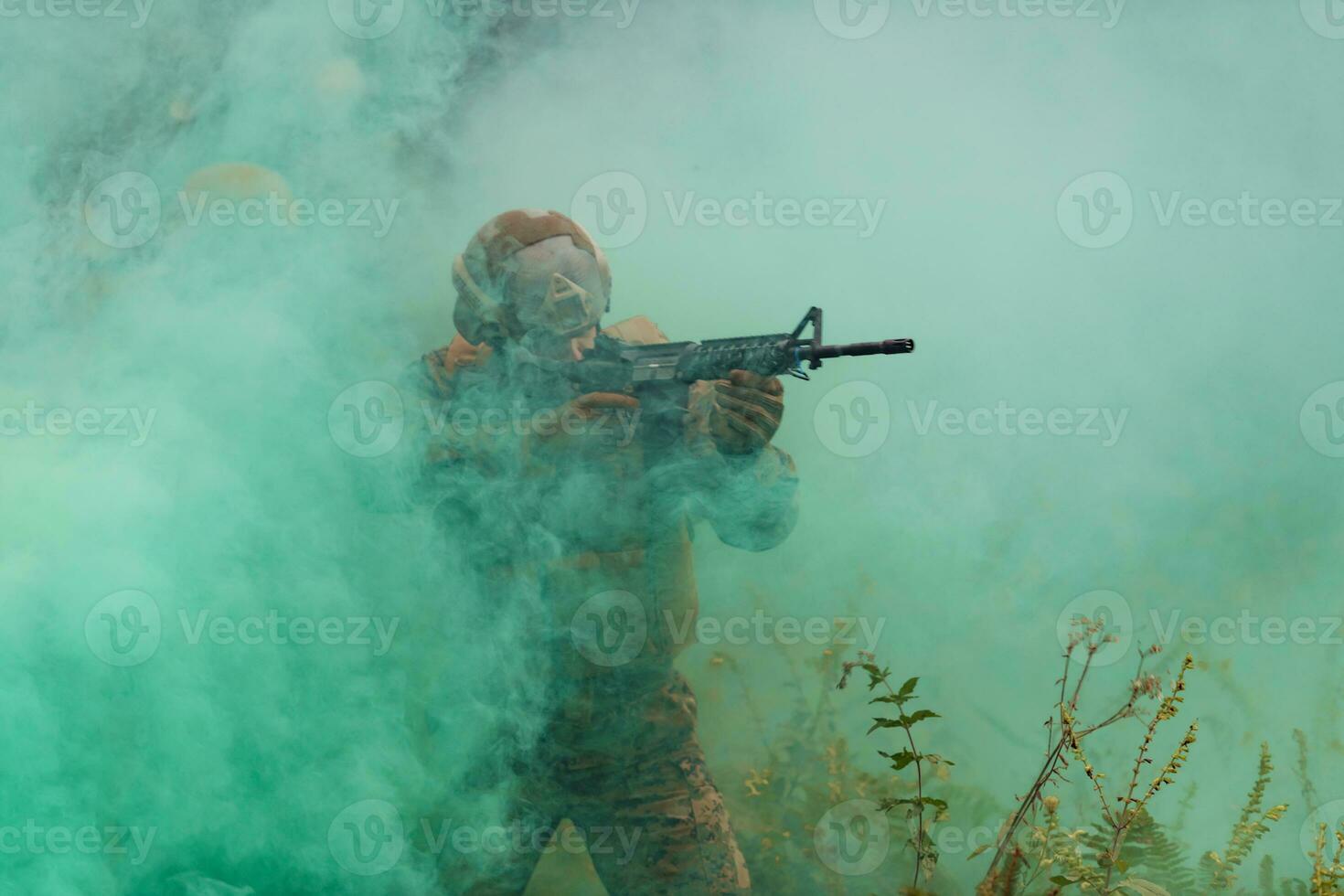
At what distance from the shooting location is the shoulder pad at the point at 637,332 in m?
4.20

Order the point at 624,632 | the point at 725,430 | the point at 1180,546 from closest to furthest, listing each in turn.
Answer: the point at 725,430, the point at 624,632, the point at 1180,546

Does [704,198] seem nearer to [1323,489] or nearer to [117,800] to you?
[1323,489]

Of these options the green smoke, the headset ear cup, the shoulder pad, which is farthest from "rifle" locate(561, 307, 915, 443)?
the green smoke

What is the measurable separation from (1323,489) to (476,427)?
300cm

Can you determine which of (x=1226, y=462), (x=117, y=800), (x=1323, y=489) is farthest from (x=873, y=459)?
(x=117, y=800)

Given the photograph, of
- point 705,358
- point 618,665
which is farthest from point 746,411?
point 618,665

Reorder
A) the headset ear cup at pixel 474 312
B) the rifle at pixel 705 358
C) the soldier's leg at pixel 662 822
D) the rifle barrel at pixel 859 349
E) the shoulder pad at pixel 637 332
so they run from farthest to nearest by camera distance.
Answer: the shoulder pad at pixel 637 332 < the headset ear cup at pixel 474 312 < the soldier's leg at pixel 662 822 < the rifle at pixel 705 358 < the rifle barrel at pixel 859 349

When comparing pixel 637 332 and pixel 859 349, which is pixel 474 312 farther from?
pixel 859 349

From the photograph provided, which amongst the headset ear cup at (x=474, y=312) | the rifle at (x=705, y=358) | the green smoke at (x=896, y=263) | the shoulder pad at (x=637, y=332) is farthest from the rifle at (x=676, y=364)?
the green smoke at (x=896, y=263)

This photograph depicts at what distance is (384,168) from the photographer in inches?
189

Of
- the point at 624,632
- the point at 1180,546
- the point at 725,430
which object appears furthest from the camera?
the point at 1180,546

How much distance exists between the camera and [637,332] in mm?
4230

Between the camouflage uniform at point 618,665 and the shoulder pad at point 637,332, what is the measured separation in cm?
33

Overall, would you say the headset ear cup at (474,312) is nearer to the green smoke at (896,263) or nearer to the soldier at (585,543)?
the soldier at (585,543)
